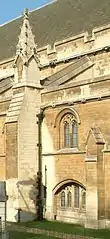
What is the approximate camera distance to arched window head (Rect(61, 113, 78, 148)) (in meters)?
21.2

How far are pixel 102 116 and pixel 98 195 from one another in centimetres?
339

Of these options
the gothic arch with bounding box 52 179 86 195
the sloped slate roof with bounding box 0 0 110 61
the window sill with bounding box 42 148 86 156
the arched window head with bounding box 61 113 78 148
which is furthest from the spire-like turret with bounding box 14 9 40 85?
the gothic arch with bounding box 52 179 86 195

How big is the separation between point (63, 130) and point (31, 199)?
3653 mm

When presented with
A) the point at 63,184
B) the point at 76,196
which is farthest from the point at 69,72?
the point at 76,196

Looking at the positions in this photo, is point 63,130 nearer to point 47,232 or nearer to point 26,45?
point 26,45

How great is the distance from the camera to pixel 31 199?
22016 mm

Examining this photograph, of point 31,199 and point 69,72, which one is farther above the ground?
point 69,72

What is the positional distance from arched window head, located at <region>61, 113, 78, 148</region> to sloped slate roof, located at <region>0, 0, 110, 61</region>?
7230 millimetres

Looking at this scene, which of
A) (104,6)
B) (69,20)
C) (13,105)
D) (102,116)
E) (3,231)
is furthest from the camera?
(69,20)

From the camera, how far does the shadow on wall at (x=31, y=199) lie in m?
21.5

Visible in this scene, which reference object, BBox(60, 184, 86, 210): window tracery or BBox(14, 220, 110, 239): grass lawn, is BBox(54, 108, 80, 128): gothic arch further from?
BBox(14, 220, 110, 239): grass lawn

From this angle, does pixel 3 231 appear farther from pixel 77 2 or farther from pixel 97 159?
pixel 77 2

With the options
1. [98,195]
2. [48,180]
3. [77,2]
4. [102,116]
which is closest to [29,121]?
[48,180]

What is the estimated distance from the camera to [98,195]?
18344mm
